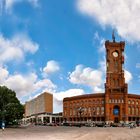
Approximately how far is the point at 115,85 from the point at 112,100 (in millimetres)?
9383

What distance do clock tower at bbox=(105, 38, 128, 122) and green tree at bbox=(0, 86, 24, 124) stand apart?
7141 cm

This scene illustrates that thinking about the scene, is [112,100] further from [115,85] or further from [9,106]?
[9,106]

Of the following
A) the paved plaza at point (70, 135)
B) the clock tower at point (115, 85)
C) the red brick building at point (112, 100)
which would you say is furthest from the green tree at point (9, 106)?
the clock tower at point (115, 85)

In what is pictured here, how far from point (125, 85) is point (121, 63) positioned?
13570mm

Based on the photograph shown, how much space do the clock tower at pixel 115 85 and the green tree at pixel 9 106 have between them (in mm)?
71413

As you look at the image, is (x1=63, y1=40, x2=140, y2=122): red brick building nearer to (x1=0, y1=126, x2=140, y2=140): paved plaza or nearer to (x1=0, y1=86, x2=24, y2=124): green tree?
(x1=0, y1=86, x2=24, y2=124): green tree

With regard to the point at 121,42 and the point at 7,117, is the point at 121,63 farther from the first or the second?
the point at 7,117

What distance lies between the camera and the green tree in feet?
310

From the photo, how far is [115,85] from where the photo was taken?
17212cm

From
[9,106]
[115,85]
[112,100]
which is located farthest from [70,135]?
[115,85]

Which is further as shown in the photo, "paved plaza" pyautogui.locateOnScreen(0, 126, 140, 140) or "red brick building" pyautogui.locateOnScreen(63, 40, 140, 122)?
"red brick building" pyautogui.locateOnScreen(63, 40, 140, 122)

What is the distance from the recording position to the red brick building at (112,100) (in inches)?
6457

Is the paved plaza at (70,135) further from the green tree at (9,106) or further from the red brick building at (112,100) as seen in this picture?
the red brick building at (112,100)

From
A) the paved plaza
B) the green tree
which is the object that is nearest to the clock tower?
the green tree
